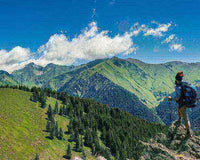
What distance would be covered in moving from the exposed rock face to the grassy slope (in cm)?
8240

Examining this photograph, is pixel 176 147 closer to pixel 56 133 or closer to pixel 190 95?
pixel 190 95

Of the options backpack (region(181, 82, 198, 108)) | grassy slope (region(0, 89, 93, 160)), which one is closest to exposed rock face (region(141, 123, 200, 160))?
backpack (region(181, 82, 198, 108))

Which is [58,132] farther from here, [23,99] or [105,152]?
[23,99]

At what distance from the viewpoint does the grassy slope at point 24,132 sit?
86.2m

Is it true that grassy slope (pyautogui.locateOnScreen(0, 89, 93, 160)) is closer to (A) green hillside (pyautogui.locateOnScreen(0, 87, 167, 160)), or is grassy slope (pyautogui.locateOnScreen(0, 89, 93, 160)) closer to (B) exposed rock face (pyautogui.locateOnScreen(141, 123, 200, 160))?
(A) green hillside (pyautogui.locateOnScreen(0, 87, 167, 160))

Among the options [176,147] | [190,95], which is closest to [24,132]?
[176,147]

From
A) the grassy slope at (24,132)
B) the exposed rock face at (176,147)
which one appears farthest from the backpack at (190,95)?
the grassy slope at (24,132)

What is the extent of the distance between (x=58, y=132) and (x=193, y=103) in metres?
127

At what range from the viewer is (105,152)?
12112cm

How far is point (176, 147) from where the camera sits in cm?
1412

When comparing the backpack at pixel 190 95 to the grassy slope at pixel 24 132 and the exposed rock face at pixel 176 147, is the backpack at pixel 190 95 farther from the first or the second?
the grassy slope at pixel 24 132

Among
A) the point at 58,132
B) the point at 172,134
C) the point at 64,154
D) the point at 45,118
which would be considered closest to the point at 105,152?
the point at 64,154

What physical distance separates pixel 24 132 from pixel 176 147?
11193 centimetres

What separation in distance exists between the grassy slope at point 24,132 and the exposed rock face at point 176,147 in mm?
82397
